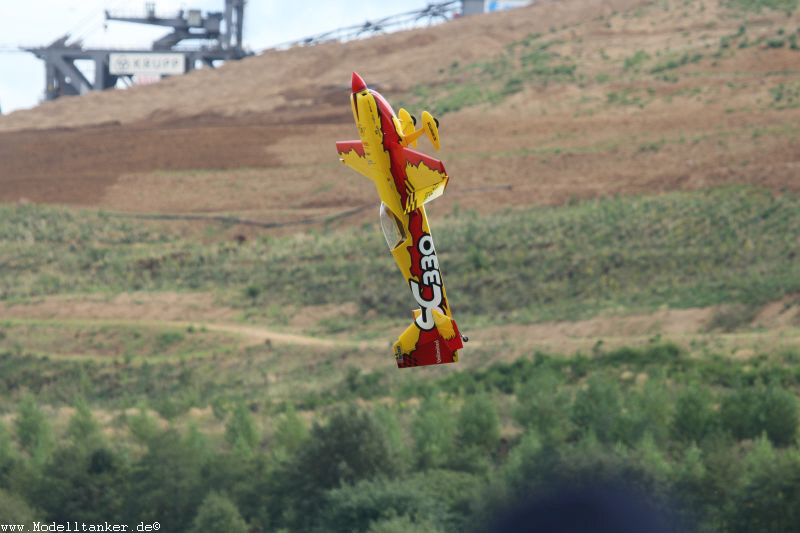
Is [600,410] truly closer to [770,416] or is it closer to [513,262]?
[770,416]

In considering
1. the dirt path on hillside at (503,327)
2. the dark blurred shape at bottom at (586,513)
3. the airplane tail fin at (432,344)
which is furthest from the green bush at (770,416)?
the airplane tail fin at (432,344)

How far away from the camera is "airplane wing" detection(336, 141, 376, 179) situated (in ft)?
68.3

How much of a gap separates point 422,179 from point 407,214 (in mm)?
814

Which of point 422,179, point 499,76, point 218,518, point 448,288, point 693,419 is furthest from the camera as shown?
point 499,76

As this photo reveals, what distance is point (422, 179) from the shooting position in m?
19.5

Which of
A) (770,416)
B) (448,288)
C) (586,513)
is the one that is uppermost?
(448,288)

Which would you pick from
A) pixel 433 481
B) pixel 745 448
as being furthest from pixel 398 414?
pixel 745 448

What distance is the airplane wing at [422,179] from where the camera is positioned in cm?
1925

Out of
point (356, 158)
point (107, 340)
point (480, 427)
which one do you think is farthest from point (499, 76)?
point (356, 158)

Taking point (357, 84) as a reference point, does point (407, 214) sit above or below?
below

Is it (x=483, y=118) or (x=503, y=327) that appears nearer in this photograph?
(x=503, y=327)

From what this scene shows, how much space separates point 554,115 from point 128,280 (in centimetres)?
4093

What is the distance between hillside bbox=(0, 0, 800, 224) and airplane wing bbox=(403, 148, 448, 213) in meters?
76.1

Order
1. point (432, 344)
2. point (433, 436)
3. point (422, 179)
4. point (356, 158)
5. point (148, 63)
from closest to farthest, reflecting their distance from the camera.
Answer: point (422, 179)
point (432, 344)
point (356, 158)
point (433, 436)
point (148, 63)
